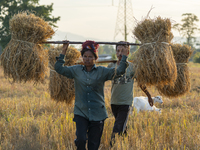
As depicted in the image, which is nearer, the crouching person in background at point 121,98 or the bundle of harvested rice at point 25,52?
the bundle of harvested rice at point 25,52

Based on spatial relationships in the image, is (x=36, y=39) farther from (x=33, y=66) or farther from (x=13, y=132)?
(x=13, y=132)

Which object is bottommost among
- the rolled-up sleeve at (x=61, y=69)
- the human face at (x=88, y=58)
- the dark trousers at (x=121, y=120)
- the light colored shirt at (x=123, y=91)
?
the dark trousers at (x=121, y=120)

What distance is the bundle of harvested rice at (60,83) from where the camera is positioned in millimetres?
3861

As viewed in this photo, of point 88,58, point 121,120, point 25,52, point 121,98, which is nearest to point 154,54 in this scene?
point 88,58

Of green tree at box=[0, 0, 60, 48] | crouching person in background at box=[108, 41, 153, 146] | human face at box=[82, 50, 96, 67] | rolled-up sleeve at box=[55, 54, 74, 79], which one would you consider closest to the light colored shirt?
crouching person in background at box=[108, 41, 153, 146]

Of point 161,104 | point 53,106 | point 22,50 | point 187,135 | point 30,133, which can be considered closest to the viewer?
point 22,50

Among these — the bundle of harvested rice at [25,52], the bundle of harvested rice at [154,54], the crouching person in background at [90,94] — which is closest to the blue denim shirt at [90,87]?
the crouching person in background at [90,94]

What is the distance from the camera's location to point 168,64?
284 cm

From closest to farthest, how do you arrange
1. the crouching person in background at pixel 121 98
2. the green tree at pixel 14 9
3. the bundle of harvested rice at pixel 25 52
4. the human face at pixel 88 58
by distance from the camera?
the human face at pixel 88 58 → the bundle of harvested rice at pixel 25 52 → the crouching person in background at pixel 121 98 → the green tree at pixel 14 9

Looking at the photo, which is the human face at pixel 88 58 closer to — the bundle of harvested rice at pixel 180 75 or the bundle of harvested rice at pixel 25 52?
the bundle of harvested rice at pixel 25 52

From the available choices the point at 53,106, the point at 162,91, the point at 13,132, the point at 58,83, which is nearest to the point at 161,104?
the point at 162,91

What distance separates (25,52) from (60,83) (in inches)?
38.2

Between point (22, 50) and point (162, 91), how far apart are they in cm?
256

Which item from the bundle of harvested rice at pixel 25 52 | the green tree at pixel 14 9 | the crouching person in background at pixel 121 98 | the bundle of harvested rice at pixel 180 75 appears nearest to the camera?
the bundle of harvested rice at pixel 25 52
